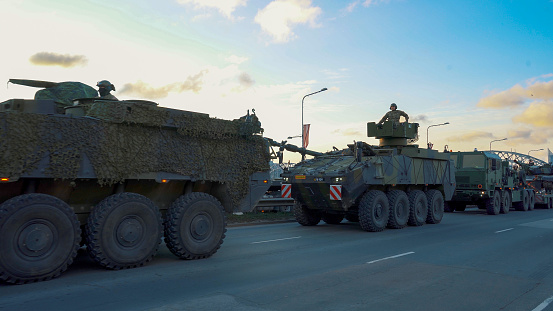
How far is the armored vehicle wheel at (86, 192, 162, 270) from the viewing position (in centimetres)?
689

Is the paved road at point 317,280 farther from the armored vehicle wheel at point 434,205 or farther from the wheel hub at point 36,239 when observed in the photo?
the armored vehicle wheel at point 434,205

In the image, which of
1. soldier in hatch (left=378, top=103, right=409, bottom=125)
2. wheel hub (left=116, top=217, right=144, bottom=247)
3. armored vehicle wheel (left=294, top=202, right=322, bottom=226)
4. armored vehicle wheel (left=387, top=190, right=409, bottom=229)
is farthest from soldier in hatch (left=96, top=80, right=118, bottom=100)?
soldier in hatch (left=378, top=103, right=409, bottom=125)

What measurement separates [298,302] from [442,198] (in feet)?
40.1

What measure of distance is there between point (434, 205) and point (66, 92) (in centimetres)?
1198

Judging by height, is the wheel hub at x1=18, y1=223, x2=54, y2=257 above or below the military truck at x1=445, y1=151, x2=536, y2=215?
below

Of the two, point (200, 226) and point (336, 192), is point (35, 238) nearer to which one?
point (200, 226)

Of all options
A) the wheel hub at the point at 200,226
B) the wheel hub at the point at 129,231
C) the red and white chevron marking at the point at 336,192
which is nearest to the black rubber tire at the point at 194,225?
the wheel hub at the point at 200,226

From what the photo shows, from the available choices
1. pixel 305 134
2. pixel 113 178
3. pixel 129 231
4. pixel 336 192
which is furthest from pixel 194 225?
pixel 305 134

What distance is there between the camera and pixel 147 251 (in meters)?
7.40

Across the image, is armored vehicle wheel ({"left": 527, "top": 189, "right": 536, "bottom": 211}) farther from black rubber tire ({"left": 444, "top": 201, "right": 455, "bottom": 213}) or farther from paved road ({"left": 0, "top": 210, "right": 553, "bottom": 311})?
paved road ({"left": 0, "top": 210, "right": 553, "bottom": 311})

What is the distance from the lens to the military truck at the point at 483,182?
20922mm

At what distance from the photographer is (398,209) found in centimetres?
1421

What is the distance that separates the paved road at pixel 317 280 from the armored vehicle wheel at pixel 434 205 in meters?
4.99

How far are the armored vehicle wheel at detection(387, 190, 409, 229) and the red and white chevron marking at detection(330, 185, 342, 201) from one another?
82.6 inches
